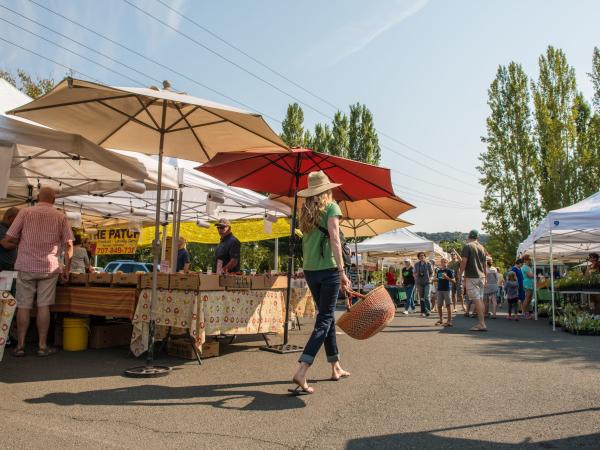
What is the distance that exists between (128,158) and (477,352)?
562cm

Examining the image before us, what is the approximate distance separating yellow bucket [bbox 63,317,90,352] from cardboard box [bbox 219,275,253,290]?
217 cm

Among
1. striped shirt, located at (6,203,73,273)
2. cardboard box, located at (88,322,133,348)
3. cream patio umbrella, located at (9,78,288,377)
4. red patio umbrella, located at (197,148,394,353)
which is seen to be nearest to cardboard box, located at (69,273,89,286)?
cardboard box, located at (88,322,133,348)

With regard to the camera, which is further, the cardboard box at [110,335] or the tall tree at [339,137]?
the tall tree at [339,137]

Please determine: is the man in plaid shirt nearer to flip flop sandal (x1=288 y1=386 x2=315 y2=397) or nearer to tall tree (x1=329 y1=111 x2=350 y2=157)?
flip flop sandal (x1=288 y1=386 x2=315 y2=397)

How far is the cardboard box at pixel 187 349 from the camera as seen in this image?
246 inches

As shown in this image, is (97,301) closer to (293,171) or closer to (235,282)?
(235,282)

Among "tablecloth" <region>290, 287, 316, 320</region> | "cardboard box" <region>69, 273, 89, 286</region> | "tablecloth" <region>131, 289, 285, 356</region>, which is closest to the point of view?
"tablecloth" <region>131, 289, 285, 356</region>

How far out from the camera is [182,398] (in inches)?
169

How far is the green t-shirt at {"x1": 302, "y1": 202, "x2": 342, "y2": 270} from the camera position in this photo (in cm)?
477

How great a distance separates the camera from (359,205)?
11164 mm

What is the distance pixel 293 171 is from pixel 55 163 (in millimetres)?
4156

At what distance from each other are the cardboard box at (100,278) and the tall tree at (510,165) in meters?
28.5

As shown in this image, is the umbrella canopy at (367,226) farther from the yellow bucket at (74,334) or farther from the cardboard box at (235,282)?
the yellow bucket at (74,334)

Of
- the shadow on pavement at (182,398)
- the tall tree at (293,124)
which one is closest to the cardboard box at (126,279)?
the shadow on pavement at (182,398)
